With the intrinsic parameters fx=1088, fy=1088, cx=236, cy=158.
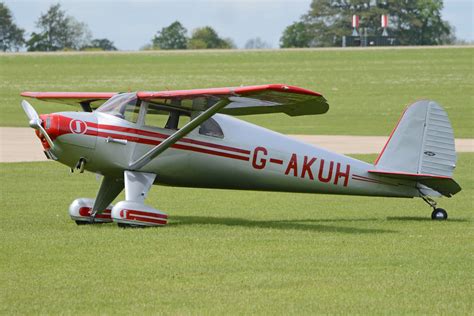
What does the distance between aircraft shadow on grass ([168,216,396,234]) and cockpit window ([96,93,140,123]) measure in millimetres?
1760

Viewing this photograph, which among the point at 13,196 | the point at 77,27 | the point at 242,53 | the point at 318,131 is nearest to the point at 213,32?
the point at 77,27

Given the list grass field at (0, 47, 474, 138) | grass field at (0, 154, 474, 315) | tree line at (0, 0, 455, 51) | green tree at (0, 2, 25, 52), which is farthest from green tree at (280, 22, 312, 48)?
grass field at (0, 154, 474, 315)

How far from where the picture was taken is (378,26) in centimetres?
14150

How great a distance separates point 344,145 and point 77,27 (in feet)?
373

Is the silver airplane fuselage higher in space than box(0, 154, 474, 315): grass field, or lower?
higher

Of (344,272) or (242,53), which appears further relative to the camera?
(242,53)

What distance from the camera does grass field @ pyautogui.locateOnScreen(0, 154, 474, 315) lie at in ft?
34.8

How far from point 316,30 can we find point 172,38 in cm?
2258

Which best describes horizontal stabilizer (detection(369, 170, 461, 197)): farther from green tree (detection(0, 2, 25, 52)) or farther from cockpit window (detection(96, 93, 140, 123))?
green tree (detection(0, 2, 25, 52))

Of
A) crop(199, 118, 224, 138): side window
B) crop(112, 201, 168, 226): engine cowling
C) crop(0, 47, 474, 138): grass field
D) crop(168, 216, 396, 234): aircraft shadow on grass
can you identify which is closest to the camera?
crop(112, 201, 168, 226): engine cowling

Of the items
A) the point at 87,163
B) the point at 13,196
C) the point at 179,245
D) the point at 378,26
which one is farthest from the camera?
the point at 378,26

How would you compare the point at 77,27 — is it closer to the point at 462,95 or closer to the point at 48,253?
the point at 462,95

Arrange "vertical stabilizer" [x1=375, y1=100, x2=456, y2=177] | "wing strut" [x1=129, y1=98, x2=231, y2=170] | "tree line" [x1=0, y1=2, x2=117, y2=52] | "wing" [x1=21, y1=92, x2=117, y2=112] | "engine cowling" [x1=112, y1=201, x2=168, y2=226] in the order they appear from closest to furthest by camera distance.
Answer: "engine cowling" [x1=112, y1=201, x2=168, y2=226]
"wing strut" [x1=129, y1=98, x2=231, y2=170]
"vertical stabilizer" [x1=375, y1=100, x2=456, y2=177]
"wing" [x1=21, y1=92, x2=117, y2=112]
"tree line" [x1=0, y1=2, x2=117, y2=52]

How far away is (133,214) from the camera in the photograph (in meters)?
15.6
